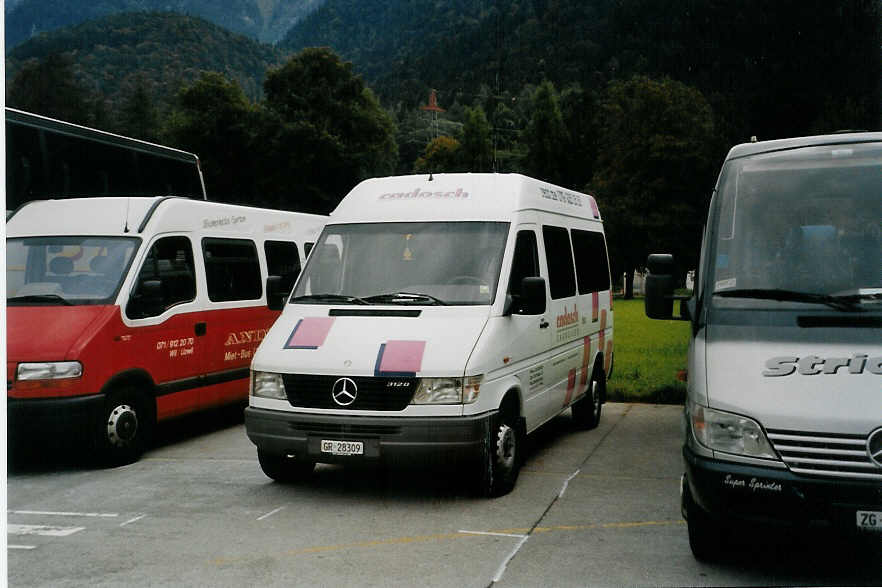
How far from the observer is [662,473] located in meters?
8.35

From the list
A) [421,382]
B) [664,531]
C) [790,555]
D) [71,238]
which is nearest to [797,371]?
[790,555]

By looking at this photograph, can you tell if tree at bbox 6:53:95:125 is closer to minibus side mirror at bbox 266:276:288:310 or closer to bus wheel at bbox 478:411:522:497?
minibus side mirror at bbox 266:276:288:310

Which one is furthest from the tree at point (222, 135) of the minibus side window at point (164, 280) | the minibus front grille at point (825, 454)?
the minibus front grille at point (825, 454)

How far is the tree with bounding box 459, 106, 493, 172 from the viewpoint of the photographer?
97938 millimetres

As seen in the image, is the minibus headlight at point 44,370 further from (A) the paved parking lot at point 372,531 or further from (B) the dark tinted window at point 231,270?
(B) the dark tinted window at point 231,270

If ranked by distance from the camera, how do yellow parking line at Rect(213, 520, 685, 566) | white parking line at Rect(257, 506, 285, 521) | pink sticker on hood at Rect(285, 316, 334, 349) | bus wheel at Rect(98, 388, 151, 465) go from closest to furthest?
yellow parking line at Rect(213, 520, 685, 566) → white parking line at Rect(257, 506, 285, 521) → pink sticker on hood at Rect(285, 316, 334, 349) → bus wheel at Rect(98, 388, 151, 465)

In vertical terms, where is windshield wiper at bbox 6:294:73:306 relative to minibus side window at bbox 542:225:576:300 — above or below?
below

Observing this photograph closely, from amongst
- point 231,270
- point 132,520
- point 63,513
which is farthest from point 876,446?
point 231,270

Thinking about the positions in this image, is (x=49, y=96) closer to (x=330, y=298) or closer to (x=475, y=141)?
(x=330, y=298)

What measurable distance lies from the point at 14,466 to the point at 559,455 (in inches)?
196

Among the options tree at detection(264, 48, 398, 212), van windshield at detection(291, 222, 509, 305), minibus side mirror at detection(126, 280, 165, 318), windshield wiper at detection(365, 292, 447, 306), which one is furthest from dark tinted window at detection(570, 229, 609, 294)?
tree at detection(264, 48, 398, 212)

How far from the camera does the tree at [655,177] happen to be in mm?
51281

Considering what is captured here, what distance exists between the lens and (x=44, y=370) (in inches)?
316

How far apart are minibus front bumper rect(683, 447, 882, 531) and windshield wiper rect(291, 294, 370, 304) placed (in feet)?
11.2
